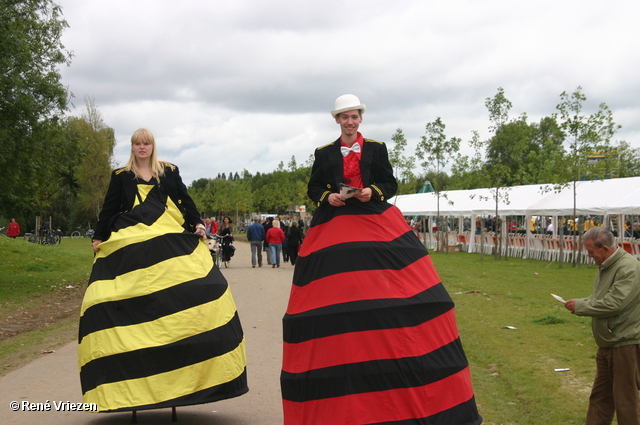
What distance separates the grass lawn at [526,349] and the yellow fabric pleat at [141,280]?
10.4 ft

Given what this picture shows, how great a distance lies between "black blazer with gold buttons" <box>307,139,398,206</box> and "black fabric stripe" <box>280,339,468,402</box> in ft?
4.71

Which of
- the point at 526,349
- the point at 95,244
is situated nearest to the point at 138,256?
the point at 95,244

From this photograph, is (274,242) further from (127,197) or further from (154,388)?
(154,388)

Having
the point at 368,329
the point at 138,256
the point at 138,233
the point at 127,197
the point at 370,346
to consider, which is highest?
the point at 127,197

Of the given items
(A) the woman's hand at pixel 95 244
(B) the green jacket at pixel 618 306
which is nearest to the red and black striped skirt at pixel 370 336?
(B) the green jacket at pixel 618 306

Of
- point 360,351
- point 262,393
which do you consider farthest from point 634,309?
point 262,393

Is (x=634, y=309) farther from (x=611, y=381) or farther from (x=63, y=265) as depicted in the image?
(x=63, y=265)

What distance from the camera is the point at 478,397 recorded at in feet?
23.7

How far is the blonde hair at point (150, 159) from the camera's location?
250 inches

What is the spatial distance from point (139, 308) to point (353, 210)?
6.74 ft

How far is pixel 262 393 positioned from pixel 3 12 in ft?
45.6

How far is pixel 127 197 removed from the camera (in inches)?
246

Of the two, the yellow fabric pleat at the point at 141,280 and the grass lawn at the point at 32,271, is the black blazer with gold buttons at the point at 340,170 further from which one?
the grass lawn at the point at 32,271

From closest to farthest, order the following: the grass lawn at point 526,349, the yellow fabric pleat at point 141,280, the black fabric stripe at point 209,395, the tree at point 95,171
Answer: the black fabric stripe at point 209,395
the yellow fabric pleat at point 141,280
the grass lawn at point 526,349
the tree at point 95,171
